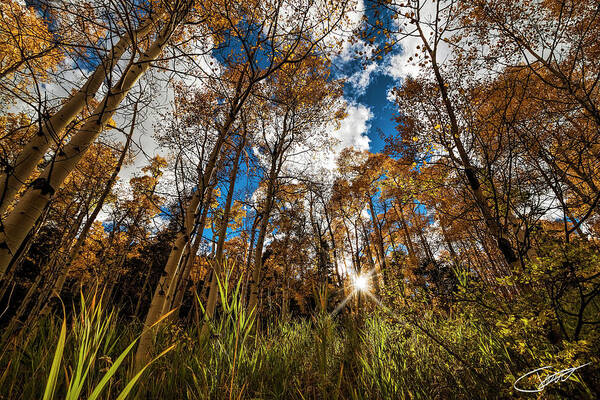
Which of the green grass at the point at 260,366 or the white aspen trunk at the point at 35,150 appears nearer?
the green grass at the point at 260,366

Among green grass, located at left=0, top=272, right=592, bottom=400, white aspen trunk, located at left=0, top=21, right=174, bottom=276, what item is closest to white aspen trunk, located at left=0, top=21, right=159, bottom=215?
white aspen trunk, located at left=0, top=21, right=174, bottom=276

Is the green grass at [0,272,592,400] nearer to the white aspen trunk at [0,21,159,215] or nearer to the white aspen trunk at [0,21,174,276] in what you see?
the white aspen trunk at [0,21,174,276]

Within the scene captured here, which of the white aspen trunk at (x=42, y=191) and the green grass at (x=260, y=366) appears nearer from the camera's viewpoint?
the green grass at (x=260, y=366)

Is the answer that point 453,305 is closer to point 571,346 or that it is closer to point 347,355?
point 571,346

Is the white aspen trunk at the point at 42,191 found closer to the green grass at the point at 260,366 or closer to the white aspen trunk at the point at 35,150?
the white aspen trunk at the point at 35,150

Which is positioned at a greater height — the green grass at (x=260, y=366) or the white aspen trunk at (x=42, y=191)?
the white aspen trunk at (x=42, y=191)

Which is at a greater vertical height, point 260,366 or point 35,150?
point 35,150

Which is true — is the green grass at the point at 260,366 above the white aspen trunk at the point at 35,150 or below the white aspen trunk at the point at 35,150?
below

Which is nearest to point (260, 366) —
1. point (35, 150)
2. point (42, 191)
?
point (42, 191)

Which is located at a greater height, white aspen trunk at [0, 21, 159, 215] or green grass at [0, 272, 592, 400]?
white aspen trunk at [0, 21, 159, 215]

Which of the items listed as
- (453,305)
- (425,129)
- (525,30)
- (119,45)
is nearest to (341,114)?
(425,129)

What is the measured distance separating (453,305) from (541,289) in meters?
0.69

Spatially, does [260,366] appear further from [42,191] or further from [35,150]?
[35,150]

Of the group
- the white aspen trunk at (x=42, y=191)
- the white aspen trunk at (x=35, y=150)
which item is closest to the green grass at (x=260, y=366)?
the white aspen trunk at (x=42, y=191)
